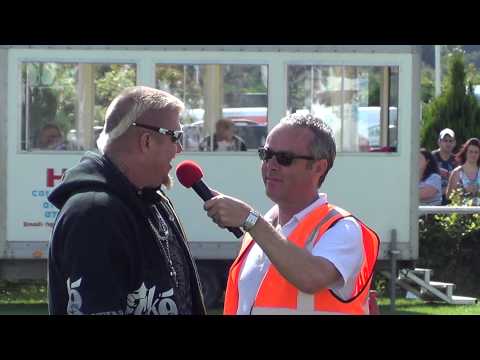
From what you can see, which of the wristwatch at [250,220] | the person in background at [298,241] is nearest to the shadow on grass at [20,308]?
the person in background at [298,241]

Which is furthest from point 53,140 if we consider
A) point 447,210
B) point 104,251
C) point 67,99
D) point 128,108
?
point 104,251

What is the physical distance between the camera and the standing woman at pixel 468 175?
12.5m

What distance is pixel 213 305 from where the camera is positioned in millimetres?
10781

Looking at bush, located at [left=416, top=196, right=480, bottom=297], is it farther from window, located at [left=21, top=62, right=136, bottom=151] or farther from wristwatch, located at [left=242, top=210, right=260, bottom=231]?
wristwatch, located at [left=242, top=210, right=260, bottom=231]

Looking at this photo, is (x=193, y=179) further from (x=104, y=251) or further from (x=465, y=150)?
(x=465, y=150)

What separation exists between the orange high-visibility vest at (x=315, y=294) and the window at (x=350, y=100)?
24.9ft

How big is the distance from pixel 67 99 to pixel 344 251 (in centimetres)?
807

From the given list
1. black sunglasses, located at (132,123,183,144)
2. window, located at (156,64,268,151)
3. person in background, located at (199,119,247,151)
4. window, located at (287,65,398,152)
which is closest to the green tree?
window, located at (287,65,398,152)

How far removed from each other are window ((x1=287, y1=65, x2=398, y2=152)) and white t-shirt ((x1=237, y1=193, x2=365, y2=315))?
7520 millimetres

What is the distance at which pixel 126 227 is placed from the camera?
9.74ft
